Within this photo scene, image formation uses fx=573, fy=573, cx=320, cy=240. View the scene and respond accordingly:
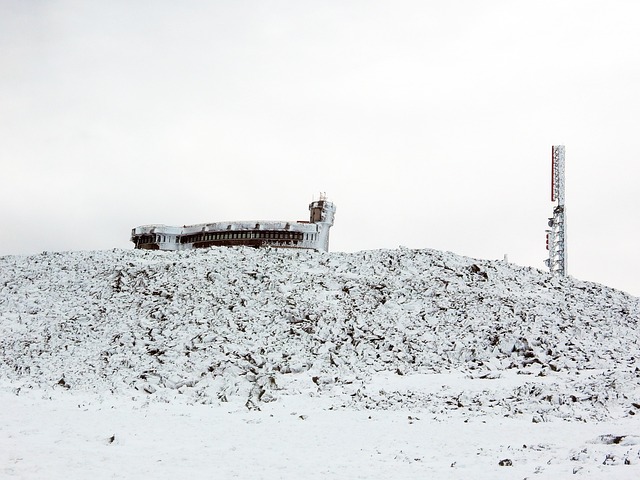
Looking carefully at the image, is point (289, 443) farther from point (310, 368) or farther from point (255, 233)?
point (255, 233)

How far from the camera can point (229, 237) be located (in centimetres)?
6256

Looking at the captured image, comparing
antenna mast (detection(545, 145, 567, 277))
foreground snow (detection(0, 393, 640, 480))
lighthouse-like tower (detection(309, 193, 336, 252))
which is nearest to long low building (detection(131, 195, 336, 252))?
lighthouse-like tower (detection(309, 193, 336, 252))

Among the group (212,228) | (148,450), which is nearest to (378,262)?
(148,450)

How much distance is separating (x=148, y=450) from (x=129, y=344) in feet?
39.2

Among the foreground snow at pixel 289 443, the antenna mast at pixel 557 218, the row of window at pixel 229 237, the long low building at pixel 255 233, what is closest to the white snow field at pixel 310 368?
the foreground snow at pixel 289 443

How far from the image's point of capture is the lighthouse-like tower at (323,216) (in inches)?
2387

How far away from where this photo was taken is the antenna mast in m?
52.0

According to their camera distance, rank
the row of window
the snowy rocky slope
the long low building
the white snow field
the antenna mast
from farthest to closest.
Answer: the row of window
the long low building
the antenna mast
the snowy rocky slope
the white snow field

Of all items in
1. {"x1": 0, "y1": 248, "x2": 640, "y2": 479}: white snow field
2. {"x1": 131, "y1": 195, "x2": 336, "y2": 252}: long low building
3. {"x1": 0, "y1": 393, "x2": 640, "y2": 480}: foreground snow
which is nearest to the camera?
{"x1": 0, "y1": 393, "x2": 640, "y2": 480}: foreground snow

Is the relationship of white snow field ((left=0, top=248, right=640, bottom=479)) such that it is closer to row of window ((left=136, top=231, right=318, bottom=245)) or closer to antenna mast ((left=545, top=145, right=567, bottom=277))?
antenna mast ((left=545, top=145, right=567, bottom=277))

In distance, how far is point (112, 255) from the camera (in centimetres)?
3772

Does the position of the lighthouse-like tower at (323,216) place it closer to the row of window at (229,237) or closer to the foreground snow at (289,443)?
the row of window at (229,237)

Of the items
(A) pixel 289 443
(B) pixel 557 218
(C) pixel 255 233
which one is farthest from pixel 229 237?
(A) pixel 289 443

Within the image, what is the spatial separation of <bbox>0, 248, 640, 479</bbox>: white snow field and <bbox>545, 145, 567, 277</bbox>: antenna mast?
17.6 metres
